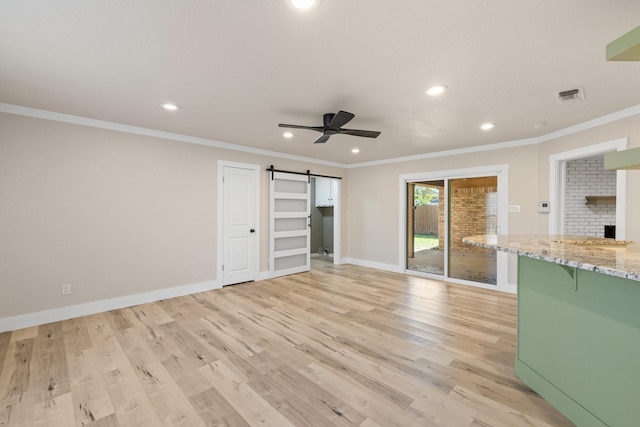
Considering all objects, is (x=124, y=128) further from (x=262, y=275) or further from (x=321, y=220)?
(x=321, y=220)

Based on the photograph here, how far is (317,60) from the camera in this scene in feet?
6.76

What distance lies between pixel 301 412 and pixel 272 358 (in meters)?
0.71

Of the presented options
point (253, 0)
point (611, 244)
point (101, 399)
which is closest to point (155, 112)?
point (253, 0)

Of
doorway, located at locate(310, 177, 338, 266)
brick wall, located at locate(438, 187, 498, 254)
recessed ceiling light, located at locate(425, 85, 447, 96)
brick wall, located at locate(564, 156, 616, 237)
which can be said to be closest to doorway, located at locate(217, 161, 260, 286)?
doorway, located at locate(310, 177, 338, 266)

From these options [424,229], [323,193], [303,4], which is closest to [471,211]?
[424,229]

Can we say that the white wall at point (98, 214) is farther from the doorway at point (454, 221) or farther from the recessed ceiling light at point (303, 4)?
the doorway at point (454, 221)

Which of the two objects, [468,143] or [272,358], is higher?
[468,143]

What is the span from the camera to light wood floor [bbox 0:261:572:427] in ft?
5.76

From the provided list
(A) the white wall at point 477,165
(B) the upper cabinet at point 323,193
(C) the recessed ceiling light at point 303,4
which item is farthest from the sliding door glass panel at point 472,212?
(C) the recessed ceiling light at point 303,4

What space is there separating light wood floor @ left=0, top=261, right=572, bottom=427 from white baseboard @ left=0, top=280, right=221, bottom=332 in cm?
11

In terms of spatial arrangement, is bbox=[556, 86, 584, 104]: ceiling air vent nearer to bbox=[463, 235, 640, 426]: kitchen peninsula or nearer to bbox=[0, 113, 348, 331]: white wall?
bbox=[463, 235, 640, 426]: kitchen peninsula

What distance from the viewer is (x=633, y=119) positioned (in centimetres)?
291

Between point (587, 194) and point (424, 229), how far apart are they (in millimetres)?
2666

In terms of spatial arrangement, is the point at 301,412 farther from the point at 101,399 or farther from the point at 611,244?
the point at 611,244
